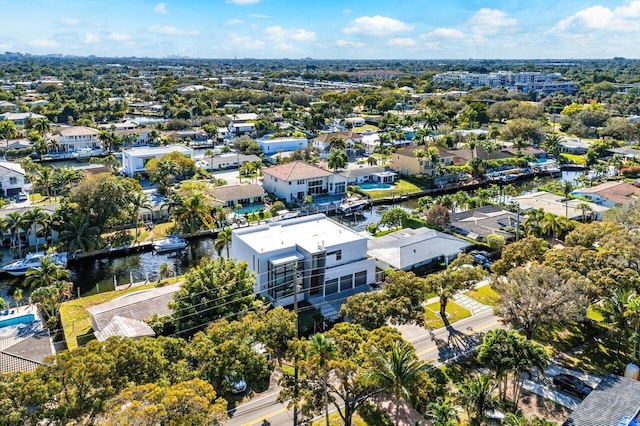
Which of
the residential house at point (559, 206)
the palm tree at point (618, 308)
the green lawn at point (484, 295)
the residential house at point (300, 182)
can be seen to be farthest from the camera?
the residential house at point (300, 182)

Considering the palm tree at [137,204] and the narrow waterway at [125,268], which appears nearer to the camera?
the narrow waterway at [125,268]

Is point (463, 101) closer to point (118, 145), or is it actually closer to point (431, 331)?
point (118, 145)

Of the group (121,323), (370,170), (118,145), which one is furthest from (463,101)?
(121,323)

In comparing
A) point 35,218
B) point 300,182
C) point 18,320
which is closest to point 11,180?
point 35,218

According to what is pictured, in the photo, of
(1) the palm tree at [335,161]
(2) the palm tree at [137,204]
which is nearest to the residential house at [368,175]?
(1) the palm tree at [335,161]

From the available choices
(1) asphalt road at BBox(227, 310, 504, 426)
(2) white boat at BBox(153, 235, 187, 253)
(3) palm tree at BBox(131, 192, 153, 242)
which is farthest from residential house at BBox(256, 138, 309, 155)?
(1) asphalt road at BBox(227, 310, 504, 426)

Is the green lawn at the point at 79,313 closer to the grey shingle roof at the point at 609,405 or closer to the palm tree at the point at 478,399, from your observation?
the palm tree at the point at 478,399
